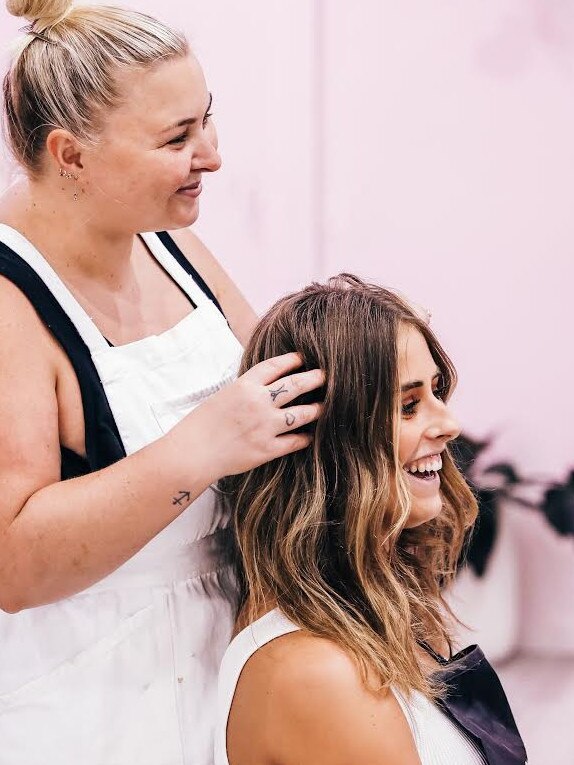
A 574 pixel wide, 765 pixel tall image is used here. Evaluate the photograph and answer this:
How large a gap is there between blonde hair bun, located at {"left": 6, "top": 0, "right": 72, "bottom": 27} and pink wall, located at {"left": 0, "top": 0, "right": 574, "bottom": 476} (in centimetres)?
79

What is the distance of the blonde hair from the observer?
4.58 ft

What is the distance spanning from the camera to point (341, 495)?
1449 millimetres

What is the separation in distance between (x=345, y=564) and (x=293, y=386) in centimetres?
28

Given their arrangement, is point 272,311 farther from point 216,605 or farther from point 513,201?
point 513,201

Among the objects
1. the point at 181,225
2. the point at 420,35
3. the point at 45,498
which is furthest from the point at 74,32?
the point at 420,35

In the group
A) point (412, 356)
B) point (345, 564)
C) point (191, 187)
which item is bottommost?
point (345, 564)

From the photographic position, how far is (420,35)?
2246mm

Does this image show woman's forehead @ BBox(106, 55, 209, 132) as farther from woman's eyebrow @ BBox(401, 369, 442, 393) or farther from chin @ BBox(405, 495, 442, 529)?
chin @ BBox(405, 495, 442, 529)

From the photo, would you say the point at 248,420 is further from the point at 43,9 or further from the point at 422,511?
the point at 43,9

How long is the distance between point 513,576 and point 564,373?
45 cm

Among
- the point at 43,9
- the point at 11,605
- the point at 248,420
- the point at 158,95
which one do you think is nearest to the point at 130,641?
the point at 11,605

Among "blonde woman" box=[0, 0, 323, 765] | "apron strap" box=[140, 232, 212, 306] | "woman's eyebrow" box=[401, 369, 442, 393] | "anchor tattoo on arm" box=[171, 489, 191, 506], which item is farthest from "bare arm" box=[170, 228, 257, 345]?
"anchor tattoo on arm" box=[171, 489, 191, 506]

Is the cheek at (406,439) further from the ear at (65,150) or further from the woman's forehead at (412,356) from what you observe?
the ear at (65,150)

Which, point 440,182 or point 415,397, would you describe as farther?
point 440,182
